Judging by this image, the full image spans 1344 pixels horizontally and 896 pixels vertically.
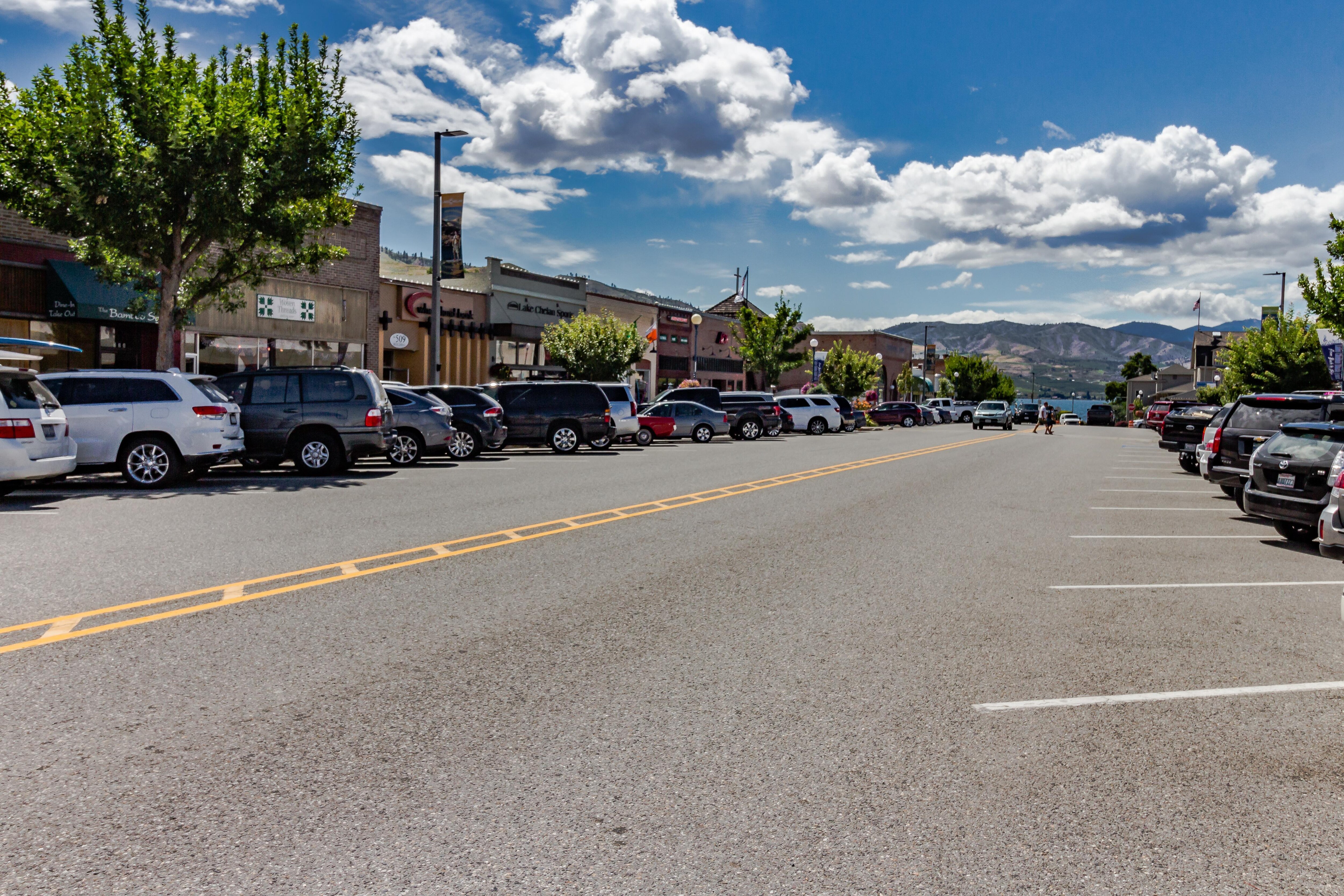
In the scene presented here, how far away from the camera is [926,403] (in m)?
80.6

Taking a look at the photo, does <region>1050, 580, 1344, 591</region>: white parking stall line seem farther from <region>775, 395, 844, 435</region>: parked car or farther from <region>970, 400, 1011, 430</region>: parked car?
<region>970, 400, 1011, 430</region>: parked car

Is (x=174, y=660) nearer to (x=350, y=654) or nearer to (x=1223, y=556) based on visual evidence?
(x=350, y=654)

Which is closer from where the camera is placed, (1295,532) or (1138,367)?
(1295,532)

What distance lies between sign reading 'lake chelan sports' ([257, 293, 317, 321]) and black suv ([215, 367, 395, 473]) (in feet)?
52.5

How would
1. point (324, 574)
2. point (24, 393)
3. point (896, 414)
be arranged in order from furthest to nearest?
point (896, 414), point (24, 393), point (324, 574)

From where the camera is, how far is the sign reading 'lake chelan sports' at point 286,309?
31797 millimetres

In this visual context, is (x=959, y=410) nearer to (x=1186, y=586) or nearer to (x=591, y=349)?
(x=591, y=349)

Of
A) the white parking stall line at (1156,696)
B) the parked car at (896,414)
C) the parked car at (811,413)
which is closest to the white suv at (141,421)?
the white parking stall line at (1156,696)

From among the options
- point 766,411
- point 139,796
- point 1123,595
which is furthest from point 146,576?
point 766,411

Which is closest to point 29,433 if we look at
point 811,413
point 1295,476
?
point 1295,476

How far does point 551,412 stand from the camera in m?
24.8

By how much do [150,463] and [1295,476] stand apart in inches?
592

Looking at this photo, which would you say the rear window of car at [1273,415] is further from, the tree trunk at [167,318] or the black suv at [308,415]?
the tree trunk at [167,318]

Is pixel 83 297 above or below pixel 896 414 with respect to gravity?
above
